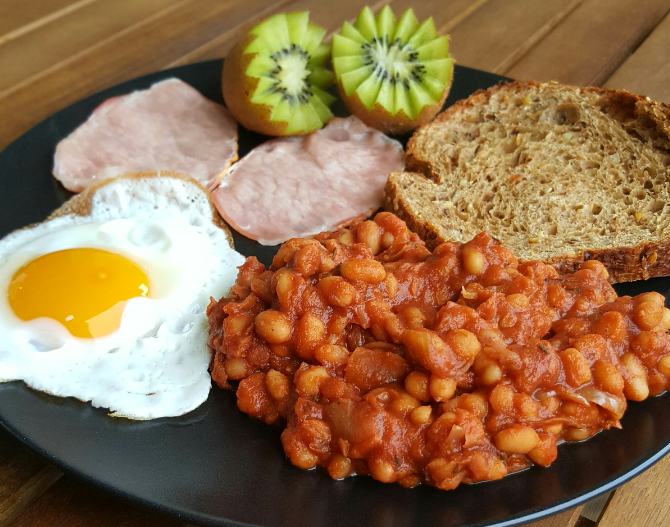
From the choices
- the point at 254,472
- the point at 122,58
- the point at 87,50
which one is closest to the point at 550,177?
the point at 254,472

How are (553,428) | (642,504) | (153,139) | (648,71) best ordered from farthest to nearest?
1. (648,71)
2. (153,139)
3. (642,504)
4. (553,428)

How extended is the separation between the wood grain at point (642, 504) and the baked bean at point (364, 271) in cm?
Answer: 106

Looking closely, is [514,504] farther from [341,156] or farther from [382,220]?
[341,156]

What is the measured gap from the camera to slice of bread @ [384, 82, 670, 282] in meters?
2.60

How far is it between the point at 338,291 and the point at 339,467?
1.67 ft

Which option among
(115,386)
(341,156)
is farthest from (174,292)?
(341,156)

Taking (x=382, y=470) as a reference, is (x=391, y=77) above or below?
above

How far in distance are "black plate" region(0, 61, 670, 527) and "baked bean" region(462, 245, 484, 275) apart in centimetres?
60

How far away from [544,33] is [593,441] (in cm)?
325

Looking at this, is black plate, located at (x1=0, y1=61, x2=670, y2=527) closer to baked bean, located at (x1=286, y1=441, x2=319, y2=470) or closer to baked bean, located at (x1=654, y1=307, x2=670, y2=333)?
baked bean, located at (x1=286, y1=441, x2=319, y2=470)

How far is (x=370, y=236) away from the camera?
2.18 metres

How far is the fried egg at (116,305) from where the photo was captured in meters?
1.99

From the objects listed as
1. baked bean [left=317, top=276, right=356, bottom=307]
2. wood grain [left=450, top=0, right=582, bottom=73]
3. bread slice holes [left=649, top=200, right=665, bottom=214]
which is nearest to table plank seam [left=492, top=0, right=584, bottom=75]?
wood grain [left=450, top=0, right=582, bottom=73]

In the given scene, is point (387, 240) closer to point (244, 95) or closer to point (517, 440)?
point (517, 440)
